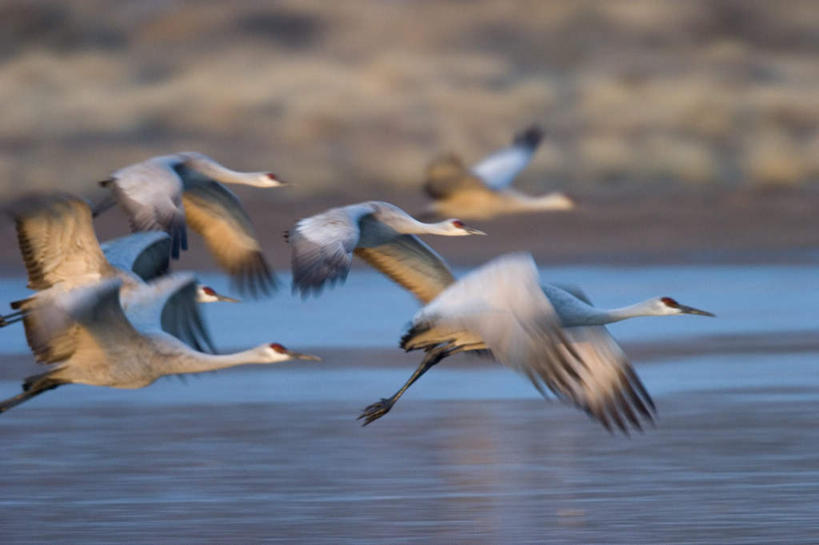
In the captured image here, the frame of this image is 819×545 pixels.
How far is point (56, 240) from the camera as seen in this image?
9.80 meters

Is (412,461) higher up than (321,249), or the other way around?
(321,249)

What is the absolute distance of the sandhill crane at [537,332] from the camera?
29.1 ft

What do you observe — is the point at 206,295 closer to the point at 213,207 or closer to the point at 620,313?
the point at 213,207

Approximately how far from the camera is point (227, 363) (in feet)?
32.2

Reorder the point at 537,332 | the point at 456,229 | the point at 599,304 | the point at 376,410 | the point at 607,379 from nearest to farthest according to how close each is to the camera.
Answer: the point at 537,332 → the point at 607,379 → the point at 376,410 → the point at 456,229 → the point at 599,304

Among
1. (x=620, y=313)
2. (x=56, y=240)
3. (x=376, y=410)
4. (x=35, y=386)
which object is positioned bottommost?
(x=376, y=410)

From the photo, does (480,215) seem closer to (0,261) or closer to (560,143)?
(0,261)

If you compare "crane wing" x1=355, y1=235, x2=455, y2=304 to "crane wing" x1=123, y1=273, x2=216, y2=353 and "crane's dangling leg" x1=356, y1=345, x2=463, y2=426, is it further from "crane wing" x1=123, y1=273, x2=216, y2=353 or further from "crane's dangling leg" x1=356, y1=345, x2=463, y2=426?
"crane wing" x1=123, y1=273, x2=216, y2=353

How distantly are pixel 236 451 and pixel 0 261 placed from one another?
14.6 m

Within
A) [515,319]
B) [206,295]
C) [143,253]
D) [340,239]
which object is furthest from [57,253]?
[515,319]

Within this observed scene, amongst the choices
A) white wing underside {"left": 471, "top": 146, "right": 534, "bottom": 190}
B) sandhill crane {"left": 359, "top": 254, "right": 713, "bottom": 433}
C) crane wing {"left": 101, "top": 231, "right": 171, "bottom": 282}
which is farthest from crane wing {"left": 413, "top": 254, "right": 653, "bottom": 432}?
white wing underside {"left": 471, "top": 146, "right": 534, "bottom": 190}

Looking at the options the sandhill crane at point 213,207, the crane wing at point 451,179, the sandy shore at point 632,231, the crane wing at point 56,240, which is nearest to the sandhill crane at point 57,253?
the crane wing at point 56,240

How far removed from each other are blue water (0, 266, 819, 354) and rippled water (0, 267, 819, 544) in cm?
168

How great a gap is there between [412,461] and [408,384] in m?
0.90
